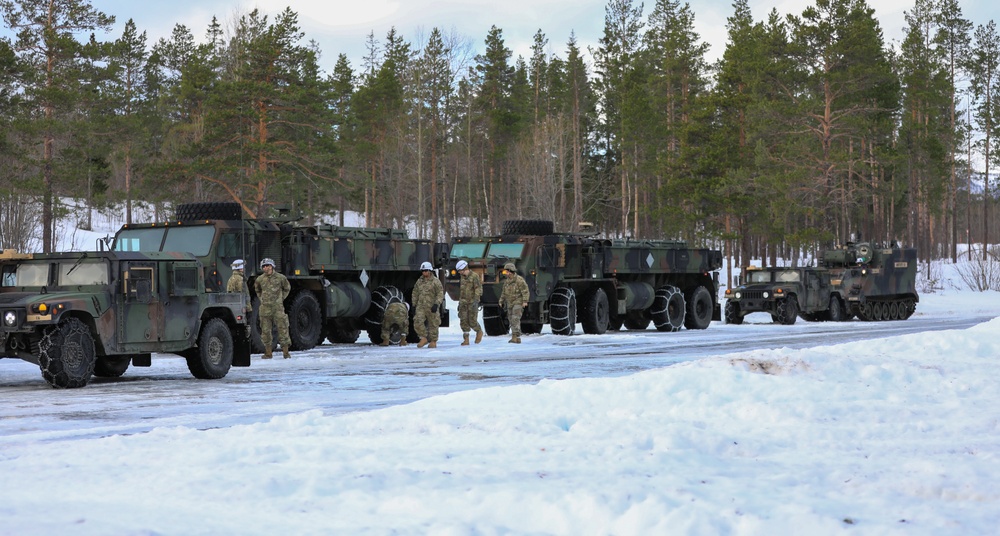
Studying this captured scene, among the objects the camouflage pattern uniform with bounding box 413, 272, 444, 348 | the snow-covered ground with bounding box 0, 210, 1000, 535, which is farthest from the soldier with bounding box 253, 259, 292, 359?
the snow-covered ground with bounding box 0, 210, 1000, 535

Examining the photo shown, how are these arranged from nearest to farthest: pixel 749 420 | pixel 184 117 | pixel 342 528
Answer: pixel 342 528 → pixel 749 420 → pixel 184 117

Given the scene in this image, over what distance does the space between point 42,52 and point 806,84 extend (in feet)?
104

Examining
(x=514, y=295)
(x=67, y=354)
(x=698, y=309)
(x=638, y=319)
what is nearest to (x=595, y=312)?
(x=638, y=319)

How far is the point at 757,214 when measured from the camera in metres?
56.7

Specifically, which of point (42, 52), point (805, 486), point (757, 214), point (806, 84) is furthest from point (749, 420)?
point (757, 214)

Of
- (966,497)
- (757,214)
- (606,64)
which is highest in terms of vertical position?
(606,64)

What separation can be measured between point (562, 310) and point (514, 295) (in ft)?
8.84

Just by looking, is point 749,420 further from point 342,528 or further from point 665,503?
point 342,528

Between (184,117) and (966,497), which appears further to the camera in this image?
(184,117)

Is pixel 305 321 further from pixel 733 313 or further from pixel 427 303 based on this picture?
pixel 733 313

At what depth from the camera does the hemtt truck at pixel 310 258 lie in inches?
778

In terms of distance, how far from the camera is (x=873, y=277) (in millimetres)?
37219

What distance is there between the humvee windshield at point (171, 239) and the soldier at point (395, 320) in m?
4.34

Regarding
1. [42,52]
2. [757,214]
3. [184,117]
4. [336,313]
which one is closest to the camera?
[336,313]
